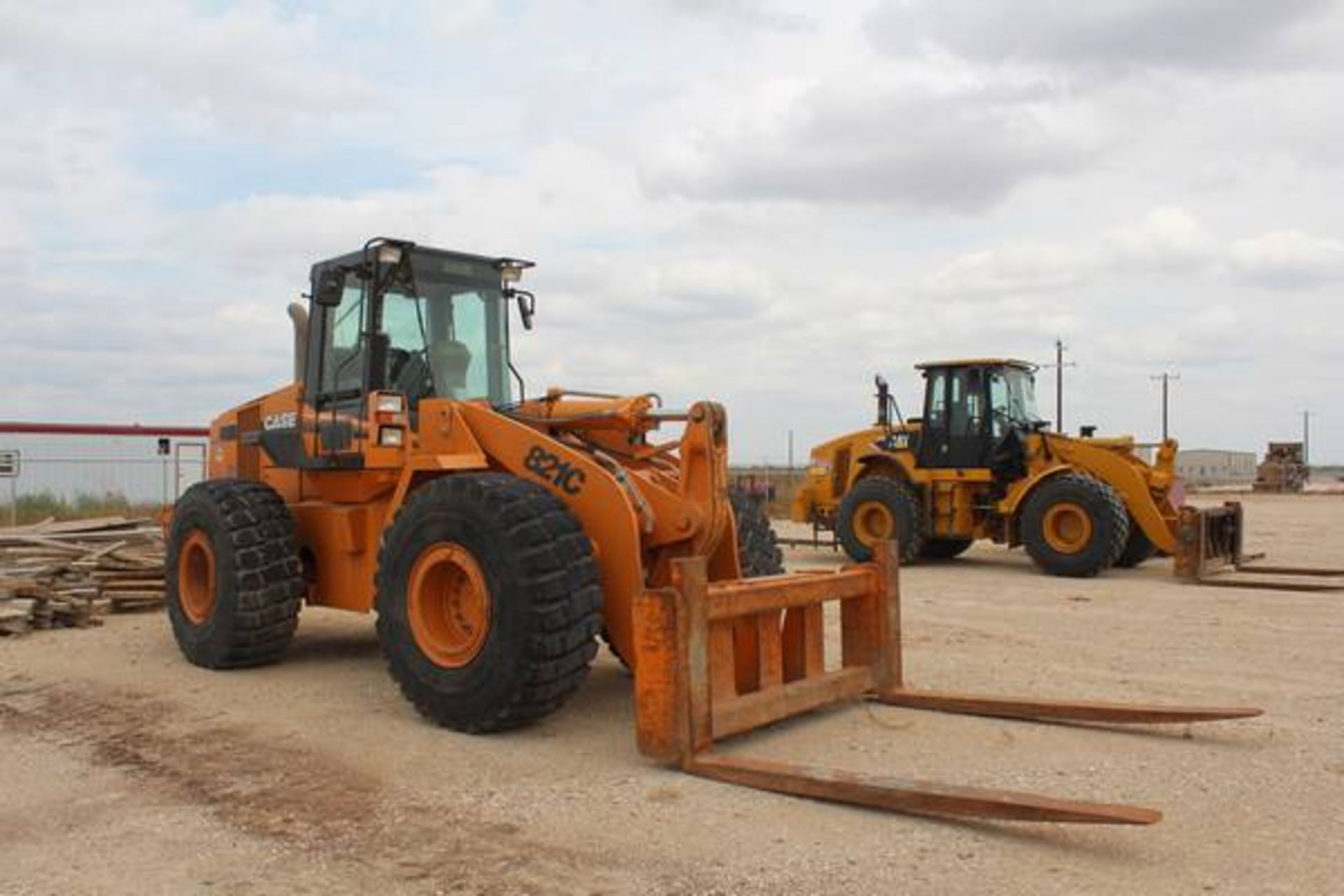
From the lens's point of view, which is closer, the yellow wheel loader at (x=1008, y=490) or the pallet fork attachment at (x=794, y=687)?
the pallet fork attachment at (x=794, y=687)

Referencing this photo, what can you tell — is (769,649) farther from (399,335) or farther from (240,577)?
(240,577)

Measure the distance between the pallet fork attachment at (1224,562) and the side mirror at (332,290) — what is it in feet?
33.6

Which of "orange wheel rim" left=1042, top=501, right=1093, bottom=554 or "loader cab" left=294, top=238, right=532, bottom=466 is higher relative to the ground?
"loader cab" left=294, top=238, right=532, bottom=466

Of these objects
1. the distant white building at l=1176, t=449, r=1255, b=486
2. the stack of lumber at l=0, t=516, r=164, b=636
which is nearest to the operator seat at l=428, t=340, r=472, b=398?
the stack of lumber at l=0, t=516, r=164, b=636

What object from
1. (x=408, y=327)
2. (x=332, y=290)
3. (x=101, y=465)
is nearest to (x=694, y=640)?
(x=408, y=327)

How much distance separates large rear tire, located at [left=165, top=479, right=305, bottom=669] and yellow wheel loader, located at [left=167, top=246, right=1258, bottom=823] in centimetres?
2

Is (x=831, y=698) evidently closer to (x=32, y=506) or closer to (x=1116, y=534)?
(x=1116, y=534)

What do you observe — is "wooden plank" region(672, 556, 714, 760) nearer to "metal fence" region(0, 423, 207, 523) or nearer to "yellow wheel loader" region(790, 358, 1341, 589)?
"yellow wheel loader" region(790, 358, 1341, 589)

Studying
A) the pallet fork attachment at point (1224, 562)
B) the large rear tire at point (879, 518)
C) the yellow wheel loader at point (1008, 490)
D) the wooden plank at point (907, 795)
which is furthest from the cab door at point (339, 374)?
the pallet fork attachment at point (1224, 562)

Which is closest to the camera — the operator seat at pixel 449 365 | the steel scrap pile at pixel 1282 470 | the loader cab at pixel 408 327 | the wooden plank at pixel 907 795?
the wooden plank at pixel 907 795

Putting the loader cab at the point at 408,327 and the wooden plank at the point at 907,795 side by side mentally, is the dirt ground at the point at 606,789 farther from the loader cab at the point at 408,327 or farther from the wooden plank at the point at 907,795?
the loader cab at the point at 408,327

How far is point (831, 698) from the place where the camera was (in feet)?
21.4

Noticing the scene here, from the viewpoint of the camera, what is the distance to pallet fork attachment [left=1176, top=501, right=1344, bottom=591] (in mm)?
13359

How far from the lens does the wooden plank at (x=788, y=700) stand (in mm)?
5754
